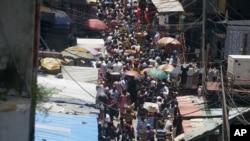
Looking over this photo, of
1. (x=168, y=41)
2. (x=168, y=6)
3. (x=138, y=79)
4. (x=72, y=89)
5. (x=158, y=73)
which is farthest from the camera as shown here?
(x=168, y=6)

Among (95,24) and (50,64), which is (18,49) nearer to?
(50,64)

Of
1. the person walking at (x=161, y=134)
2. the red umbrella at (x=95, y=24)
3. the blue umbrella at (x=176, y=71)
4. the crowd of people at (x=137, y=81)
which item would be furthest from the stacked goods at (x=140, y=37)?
the person walking at (x=161, y=134)

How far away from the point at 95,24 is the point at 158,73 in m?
6.73

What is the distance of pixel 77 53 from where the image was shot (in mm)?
22812

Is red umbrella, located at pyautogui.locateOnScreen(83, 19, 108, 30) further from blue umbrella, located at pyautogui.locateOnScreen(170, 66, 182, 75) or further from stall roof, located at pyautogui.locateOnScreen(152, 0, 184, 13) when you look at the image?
blue umbrella, located at pyautogui.locateOnScreen(170, 66, 182, 75)

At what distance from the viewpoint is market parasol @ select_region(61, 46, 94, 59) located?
74.1 ft

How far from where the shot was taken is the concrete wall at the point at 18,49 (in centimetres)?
680

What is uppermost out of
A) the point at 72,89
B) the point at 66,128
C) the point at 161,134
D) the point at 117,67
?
the point at 72,89

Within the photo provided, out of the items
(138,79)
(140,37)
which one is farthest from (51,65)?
(140,37)

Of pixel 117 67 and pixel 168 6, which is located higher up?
pixel 168 6

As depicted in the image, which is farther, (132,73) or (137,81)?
(132,73)

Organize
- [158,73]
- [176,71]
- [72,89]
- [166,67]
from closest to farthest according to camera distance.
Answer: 1. [72,89]
2. [176,71]
3. [158,73]
4. [166,67]

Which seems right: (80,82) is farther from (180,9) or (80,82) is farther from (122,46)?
(180,9)

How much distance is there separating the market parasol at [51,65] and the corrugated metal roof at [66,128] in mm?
4848
